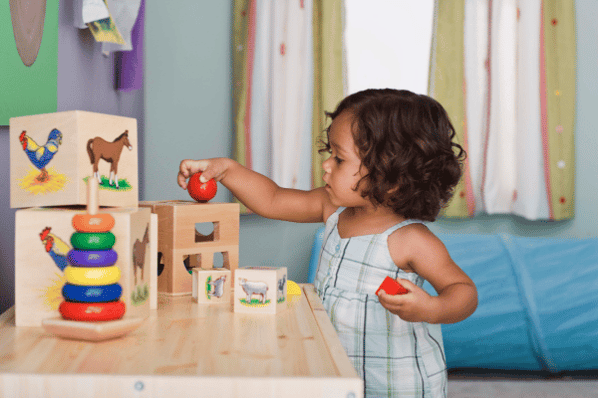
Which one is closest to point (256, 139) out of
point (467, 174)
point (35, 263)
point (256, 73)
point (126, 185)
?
point (256, 73)

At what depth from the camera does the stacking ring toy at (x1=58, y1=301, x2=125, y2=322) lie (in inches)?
24.0

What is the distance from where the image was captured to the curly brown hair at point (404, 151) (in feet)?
3.30

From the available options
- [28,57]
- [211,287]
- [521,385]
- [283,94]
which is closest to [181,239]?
[211,287]

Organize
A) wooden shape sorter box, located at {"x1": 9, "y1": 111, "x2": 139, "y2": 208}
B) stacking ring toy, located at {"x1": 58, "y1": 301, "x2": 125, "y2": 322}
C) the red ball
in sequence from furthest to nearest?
the red ball < wooden shape sorter box, located at {"x1": 9, "y1": 111, "x2": 139, "y2": 208} < stacking ring toy, located at {"x1": 58, "y1": 301, "x2": 125, "y2": 322}

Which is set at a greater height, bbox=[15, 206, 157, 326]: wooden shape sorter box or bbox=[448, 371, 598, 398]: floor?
bbox=[15, 206, 157, 326]: wooden shape sorter box

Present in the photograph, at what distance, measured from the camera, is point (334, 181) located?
3.34 ft

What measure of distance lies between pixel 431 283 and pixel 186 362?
1.70 ft

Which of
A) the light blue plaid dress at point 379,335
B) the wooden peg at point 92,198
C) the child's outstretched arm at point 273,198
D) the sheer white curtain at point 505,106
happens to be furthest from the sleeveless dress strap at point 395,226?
the sheer white curtain at point 505,106

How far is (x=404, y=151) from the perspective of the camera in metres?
1.01

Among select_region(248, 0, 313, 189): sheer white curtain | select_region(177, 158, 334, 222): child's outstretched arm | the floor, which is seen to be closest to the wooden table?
select_region(177, 158, 334, 222): child's outstretched arm

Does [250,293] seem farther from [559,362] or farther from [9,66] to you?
[559,362]

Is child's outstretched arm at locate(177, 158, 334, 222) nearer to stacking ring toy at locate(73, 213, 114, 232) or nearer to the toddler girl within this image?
the toddler girl

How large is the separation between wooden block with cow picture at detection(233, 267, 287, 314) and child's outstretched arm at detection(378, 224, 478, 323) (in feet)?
0.47

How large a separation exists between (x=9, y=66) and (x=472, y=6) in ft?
6.33
